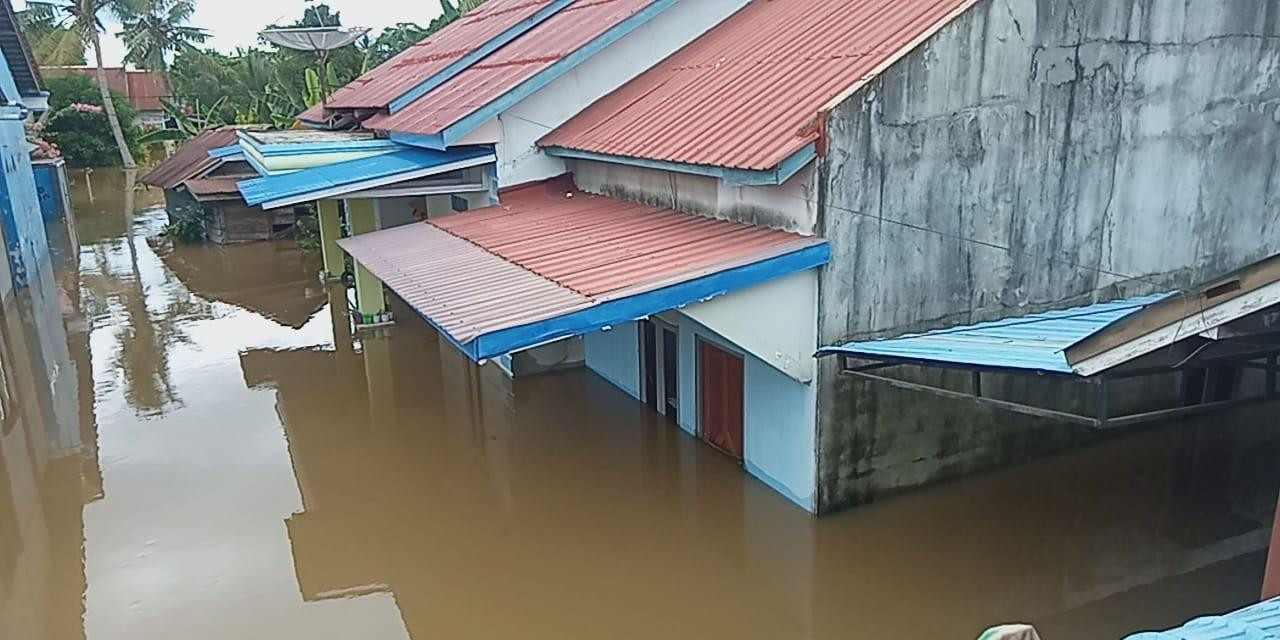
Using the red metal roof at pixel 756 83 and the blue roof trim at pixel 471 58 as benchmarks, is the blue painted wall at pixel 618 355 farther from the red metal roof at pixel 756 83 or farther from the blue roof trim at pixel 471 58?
the blue roof trim at pixel 471 58

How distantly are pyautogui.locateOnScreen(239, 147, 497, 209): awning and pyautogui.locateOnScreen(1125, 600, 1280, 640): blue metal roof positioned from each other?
32.6 feet

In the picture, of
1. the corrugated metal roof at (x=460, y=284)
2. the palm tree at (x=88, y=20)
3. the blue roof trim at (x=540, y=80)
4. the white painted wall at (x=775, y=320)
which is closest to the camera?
the corrugated metal roof at (x=460, y=284)

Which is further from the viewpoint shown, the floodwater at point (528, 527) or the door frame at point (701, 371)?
the door frame at point (701, 371)

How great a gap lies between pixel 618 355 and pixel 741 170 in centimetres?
468

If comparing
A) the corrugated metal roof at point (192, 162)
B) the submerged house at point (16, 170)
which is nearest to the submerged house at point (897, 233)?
the submerged house at point (16, 170)

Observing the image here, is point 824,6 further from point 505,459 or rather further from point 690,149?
point 505,459

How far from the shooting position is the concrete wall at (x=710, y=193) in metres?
7.99

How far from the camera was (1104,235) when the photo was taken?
9094 millimetres

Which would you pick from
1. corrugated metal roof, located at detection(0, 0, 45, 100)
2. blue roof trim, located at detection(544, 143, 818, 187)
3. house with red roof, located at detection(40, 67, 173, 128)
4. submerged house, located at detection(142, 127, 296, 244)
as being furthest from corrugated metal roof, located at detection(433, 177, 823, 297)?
house with red roof, located at detection(40, 67, 173, 128)

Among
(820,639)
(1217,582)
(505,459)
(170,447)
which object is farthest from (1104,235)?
(170,447)

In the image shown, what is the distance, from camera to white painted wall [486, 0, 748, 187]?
1209 centimetres

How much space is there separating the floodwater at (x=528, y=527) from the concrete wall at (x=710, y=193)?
2715mm

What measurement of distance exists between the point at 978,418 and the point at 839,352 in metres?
2.53

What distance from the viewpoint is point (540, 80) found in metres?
11.8
